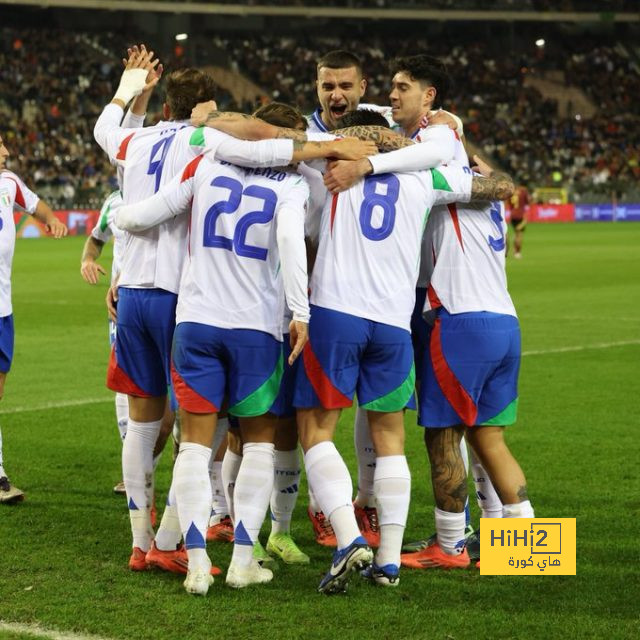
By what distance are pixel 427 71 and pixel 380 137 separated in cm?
50

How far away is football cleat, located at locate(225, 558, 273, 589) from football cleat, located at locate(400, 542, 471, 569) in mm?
723

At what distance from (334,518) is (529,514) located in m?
0.97

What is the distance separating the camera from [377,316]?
17.4 feet

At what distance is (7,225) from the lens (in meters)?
7.38

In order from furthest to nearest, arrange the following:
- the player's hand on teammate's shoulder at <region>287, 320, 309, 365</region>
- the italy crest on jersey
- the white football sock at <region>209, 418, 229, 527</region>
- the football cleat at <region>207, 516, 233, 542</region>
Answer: the italy crest on jersey, the white football sock at <region>209, 418, 229, 527</region>, the football cleat at <region>207, 516, 233, 542</region>, the player's hand on teammate's shoulder at <region>287, 320, 309, 365</region>

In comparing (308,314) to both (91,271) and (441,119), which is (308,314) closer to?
(441,119)

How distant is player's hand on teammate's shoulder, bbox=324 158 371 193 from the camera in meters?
5.21

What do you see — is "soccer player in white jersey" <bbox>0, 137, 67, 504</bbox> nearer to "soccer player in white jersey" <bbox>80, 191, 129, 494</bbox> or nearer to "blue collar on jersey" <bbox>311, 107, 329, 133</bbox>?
"soccer player in white jersey" <bbox>80, 191, 129, 494</bbox>

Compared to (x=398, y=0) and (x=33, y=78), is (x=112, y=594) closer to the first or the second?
(x=33, y=78)

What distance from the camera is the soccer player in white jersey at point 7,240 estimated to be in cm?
703

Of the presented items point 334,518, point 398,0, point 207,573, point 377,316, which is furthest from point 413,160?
point 398,0

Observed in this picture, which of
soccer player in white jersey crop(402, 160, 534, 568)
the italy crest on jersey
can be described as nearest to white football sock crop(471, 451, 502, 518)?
soccer player in white jersey crop(402, 160, 534, 568)

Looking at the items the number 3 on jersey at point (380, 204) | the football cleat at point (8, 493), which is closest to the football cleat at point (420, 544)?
the number 3 on jersey at point (380, 204)

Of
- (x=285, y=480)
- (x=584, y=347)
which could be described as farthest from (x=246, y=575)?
(x=584, y=347)
